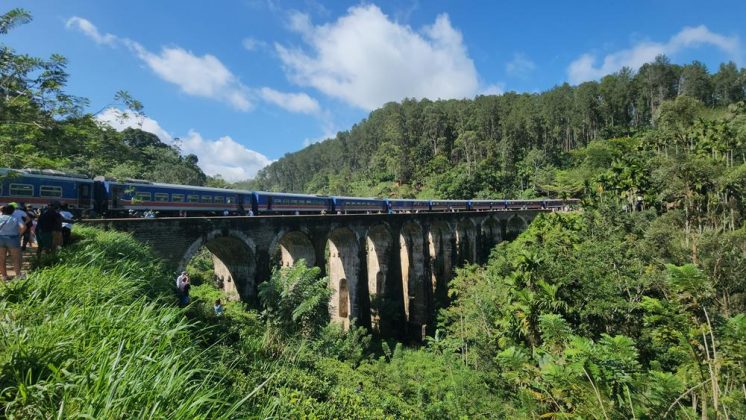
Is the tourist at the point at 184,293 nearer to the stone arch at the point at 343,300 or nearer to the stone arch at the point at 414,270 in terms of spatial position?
the stone arch at the point at 343,300

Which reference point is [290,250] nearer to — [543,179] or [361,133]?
[543,179]

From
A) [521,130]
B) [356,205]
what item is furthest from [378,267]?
[521,130]

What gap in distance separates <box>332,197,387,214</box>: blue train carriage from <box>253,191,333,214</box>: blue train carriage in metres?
0.58

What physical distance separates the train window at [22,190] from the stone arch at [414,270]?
2086 cm

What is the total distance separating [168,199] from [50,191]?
343 cm

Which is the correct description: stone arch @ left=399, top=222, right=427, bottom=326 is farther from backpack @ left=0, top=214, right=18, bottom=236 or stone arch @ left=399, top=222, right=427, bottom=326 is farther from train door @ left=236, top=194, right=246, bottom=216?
backpack @ left=0, top=214, right=18, bottom=236

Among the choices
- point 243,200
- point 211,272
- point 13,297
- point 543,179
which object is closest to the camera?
point 13,297

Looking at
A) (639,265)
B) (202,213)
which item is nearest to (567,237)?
(639,265)

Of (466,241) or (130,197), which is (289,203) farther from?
(466,241)

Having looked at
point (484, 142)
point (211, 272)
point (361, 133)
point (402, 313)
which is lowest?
point (402, 313)

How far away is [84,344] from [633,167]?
35.2 metres

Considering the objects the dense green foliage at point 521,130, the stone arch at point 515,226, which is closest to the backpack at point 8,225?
the stone arch at point 515,226

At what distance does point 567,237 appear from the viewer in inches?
859

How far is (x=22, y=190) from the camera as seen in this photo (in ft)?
37.8
